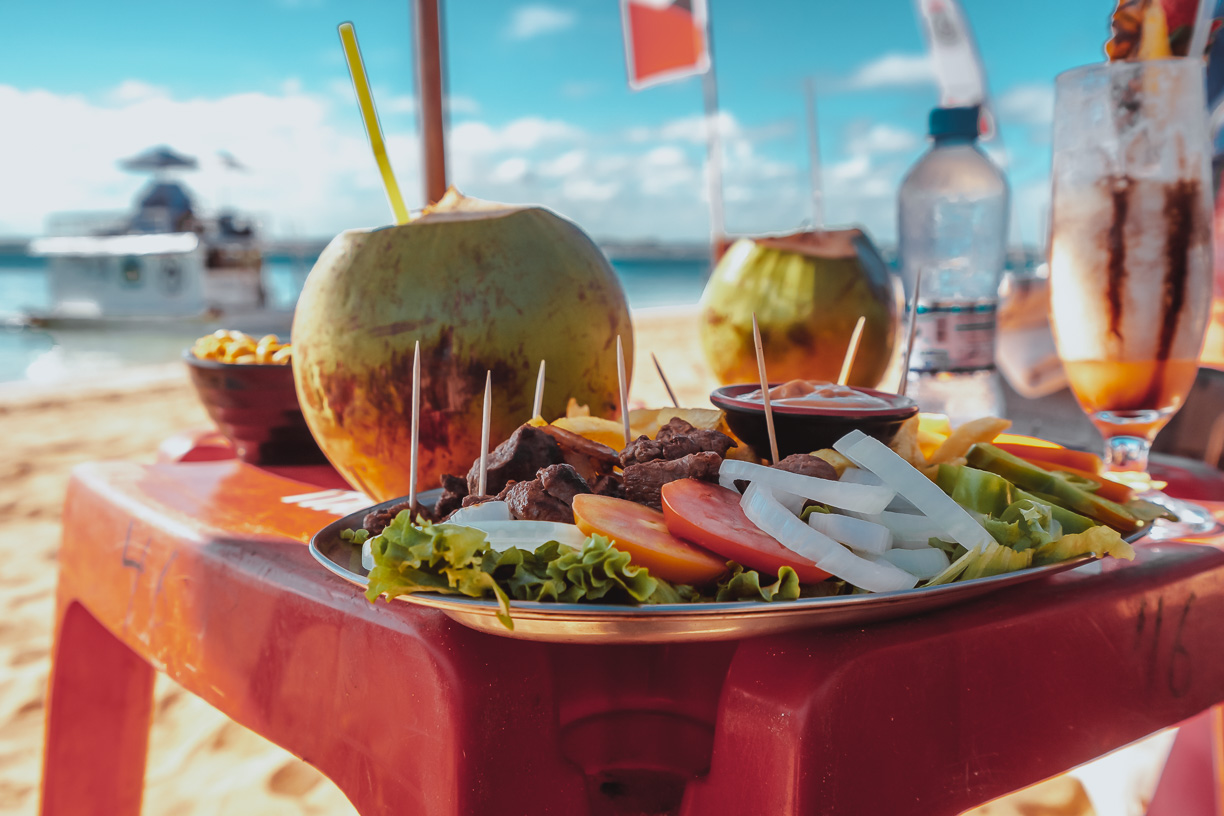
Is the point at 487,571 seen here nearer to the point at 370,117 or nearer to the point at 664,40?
the point at 370,117

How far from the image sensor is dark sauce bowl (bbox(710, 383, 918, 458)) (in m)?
0.64

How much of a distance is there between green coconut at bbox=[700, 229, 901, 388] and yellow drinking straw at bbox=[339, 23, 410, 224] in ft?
1.82

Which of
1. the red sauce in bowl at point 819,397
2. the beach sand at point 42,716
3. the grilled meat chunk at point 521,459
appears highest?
the red sauce in bowl at point 819,397

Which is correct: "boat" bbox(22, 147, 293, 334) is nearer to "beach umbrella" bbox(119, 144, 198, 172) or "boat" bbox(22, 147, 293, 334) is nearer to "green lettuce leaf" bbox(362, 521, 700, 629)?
"beach umbrella" bbox(119, 144, 198, 172)

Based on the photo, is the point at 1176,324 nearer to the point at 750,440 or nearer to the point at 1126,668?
the point at 1126,668

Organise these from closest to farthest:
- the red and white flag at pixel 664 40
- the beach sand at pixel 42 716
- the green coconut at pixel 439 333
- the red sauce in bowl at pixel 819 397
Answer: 1. the red sauce in bowl at pixel 819 397
2. the green coconut at pixel 439 333
3. the beach sand at pixel 42 716
4. the red and white flag at pixel 664 40

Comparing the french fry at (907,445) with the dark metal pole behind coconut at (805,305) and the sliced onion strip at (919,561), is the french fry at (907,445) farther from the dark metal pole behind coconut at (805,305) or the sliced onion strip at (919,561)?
the dark metal pole behind coconut at (805,305)

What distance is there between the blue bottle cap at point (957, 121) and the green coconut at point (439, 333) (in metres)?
0.60

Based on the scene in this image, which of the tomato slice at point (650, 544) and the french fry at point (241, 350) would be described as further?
the french fry at point (241, 350)

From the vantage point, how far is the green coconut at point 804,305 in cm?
124

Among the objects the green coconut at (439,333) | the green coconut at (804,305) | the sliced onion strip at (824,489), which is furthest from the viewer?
the green coconut at (804,305)

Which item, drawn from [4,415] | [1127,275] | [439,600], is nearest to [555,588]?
[439,600]

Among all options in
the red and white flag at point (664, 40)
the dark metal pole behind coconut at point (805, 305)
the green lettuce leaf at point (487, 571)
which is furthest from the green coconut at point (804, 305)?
the red and white flag at point (664, 40)

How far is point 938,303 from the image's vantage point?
115 centimetres
